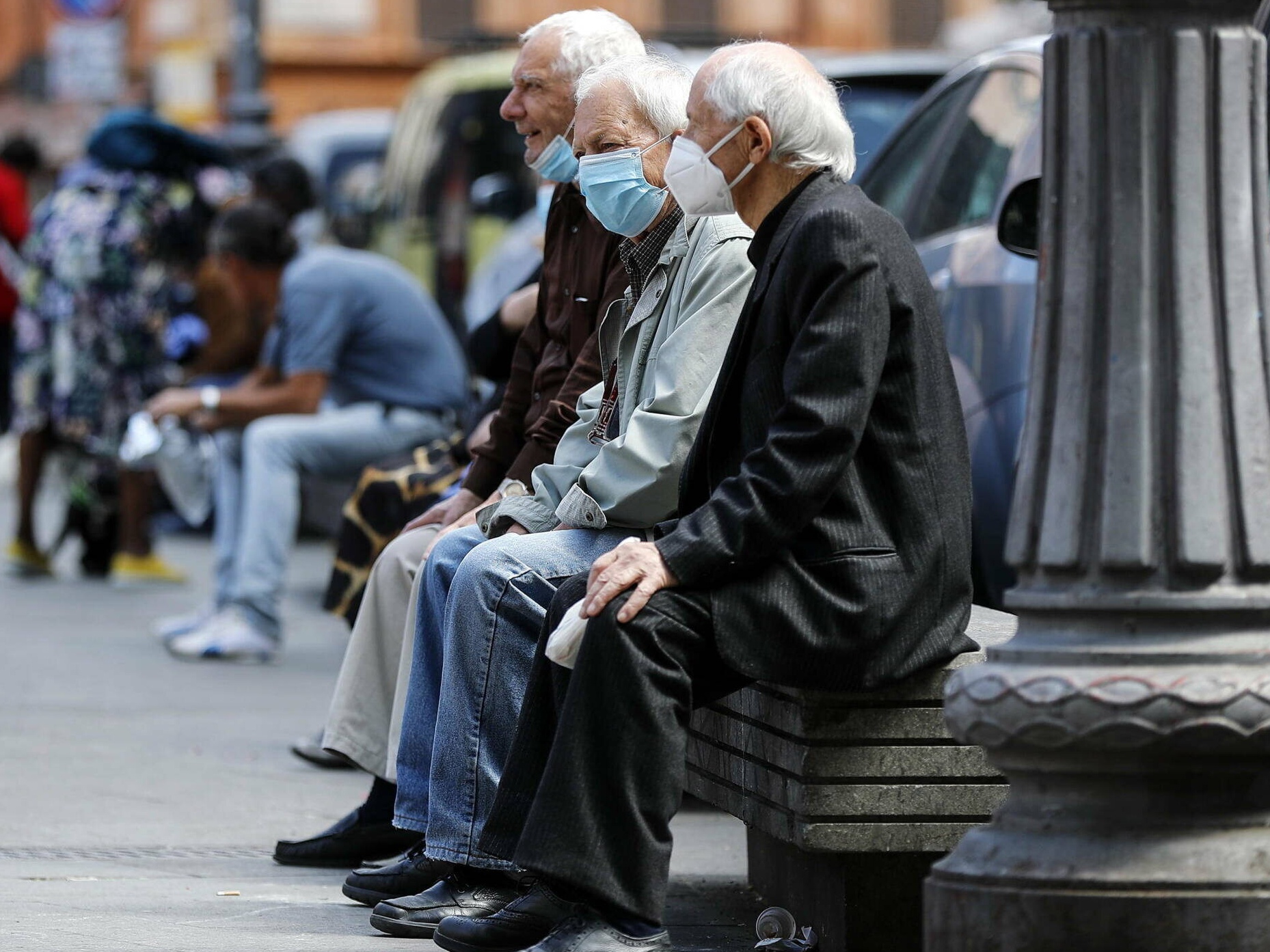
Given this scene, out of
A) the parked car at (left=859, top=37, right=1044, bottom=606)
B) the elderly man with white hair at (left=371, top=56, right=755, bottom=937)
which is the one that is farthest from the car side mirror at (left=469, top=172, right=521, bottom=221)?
the elderly man with white hair at (left=371, top=56, right=755, bottom=937)

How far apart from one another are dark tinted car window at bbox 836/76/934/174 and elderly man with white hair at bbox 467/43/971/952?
5590 mm

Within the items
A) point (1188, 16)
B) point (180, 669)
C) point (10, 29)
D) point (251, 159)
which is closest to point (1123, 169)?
point (1188, 16)

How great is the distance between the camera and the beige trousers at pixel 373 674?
5035 mm

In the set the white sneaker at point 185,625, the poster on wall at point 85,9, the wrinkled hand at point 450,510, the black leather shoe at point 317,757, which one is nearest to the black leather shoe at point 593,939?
the wrinkled hand at point 450,510

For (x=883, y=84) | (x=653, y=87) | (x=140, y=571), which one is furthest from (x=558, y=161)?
(x=140, y=571)

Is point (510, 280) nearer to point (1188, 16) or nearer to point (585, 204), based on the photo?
point (585, 204)

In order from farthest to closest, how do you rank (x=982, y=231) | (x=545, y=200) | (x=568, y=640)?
(x=982, y=231)
(x=545, y=200)
(x=568, y=640)

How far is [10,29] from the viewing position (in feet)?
165

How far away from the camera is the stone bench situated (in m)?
3.84

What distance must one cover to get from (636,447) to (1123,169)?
124 cm

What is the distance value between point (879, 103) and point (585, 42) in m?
4.81

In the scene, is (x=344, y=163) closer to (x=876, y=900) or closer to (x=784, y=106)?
(x=784, y=106)

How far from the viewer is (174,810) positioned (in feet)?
19.5

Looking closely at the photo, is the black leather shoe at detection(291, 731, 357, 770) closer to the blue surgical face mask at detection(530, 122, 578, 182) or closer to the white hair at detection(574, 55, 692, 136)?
the blue surgical face mask at detection(530, 122, 578, 182)
